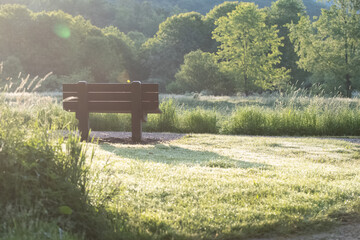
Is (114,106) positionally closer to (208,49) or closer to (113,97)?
(113,97)

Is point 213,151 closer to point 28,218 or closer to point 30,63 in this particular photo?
point 28,218

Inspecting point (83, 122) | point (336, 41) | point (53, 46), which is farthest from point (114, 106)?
point (53, 46)

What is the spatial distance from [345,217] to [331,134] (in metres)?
9.04

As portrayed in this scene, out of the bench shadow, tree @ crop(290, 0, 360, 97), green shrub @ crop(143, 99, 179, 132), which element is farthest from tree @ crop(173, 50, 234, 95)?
the bench shadow

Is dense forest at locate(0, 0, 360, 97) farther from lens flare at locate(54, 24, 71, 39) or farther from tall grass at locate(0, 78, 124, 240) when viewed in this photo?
tall grass at locate(0, 78, 124, 240)

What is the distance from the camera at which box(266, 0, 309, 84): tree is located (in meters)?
48.2

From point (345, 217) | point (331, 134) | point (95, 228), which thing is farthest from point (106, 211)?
point (331, 134)

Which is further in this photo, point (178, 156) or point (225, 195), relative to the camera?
point (178, 156)

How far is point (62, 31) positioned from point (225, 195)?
50.2 metres

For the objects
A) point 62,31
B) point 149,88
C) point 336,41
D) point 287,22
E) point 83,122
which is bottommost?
point 83,122

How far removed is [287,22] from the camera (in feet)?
164

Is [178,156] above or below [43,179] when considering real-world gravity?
below

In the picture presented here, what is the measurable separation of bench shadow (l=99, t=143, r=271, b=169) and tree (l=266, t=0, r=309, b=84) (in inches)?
1613

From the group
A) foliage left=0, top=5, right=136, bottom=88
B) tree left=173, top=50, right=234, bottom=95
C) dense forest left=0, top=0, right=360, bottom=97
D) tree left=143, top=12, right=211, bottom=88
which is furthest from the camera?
tree left=143, top=12, right=211, bottom=88
